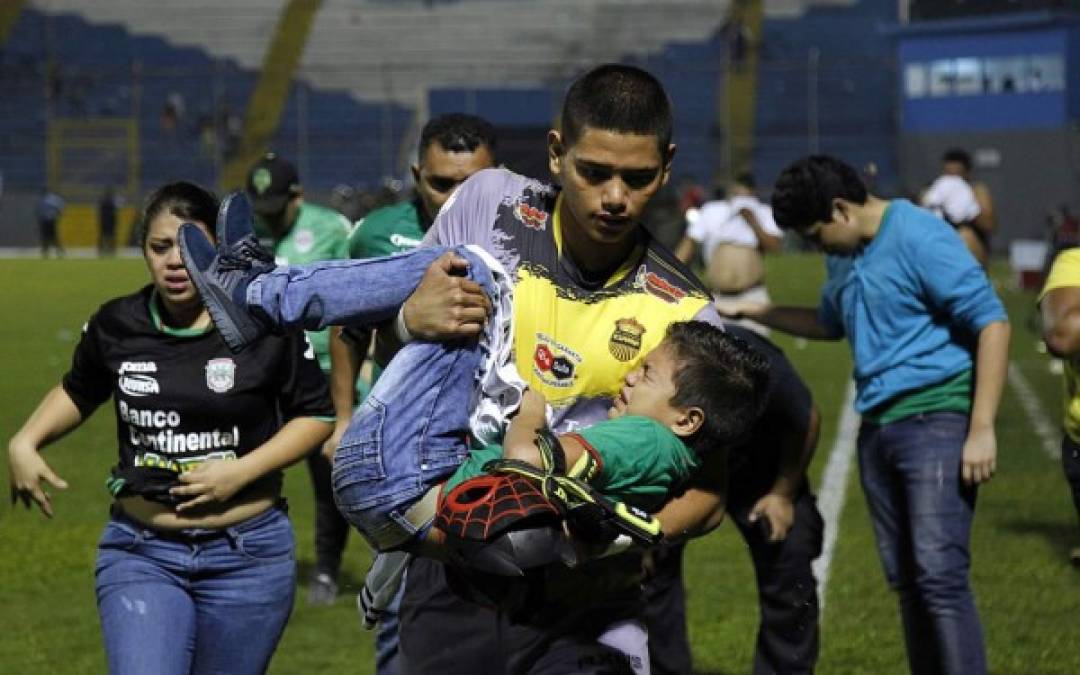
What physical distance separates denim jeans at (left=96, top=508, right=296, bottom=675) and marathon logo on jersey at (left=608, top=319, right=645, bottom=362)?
1.80 meters

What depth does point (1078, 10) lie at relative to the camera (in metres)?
54.7

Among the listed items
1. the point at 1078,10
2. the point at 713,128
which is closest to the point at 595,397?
the point at 713,128

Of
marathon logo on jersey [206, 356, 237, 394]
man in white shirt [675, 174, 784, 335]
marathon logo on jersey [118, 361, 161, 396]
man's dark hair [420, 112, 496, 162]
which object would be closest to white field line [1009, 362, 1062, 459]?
man in white shirt [675, 174, 784, 335]

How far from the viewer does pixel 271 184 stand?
10008 mm

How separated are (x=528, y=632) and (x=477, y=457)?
1.41 ft

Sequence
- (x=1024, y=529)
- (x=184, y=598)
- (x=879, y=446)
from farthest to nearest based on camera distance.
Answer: (x=1024, y=529) → (x=879, y=446) → (x=184, y=598)

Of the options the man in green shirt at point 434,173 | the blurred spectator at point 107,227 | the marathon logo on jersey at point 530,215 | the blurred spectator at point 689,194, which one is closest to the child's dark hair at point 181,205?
the man in green shirt at point 434,173

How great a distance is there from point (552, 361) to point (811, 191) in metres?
2.97

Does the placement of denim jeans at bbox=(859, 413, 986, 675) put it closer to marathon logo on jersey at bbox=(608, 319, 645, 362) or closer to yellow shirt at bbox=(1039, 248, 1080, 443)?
yellow shirt at bbox=(1039, 248, 1080, 443)

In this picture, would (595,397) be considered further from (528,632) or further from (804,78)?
(804,78)

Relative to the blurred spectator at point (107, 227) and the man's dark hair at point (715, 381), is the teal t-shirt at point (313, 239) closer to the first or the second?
the man's dark hair at point (715, 381)

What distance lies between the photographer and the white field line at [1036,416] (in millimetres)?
15992

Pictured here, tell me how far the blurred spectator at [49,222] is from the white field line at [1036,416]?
105 feet

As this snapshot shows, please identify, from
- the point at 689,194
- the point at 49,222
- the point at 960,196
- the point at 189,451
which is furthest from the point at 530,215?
the point at 49,222
